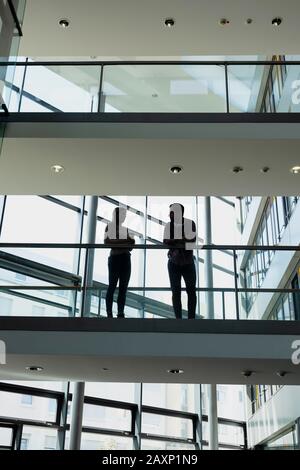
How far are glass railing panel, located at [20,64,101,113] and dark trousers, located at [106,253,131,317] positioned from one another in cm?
242

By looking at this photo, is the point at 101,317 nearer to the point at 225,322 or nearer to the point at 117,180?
the point at 225,322

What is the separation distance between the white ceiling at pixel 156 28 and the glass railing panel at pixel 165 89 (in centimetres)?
100

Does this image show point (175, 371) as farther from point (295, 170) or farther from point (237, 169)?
point (295, 170)

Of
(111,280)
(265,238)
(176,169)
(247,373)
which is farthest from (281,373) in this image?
(265,238)

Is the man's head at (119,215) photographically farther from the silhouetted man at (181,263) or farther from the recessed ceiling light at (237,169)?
the recessed ceiling light at (237,169)

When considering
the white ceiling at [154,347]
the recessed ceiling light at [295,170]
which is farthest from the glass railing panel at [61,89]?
the white ceiling at [154,347]

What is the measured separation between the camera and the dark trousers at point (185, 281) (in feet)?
24.6

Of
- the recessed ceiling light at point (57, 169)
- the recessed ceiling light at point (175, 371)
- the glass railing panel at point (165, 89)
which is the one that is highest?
the glass railing panel at point (165, 89)

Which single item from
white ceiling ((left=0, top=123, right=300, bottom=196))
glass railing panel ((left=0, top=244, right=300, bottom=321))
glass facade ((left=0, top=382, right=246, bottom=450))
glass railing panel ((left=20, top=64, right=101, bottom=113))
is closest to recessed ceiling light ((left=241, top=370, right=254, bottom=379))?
glass railing panel ((left=0, top=244, right=300, bottom=321))

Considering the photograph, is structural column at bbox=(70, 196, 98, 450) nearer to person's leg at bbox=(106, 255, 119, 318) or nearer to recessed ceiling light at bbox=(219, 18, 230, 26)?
person's leg at bbox=(106, 255, 119, 318)

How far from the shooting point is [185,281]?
7.63 metres

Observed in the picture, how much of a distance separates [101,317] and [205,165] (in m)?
3.03
